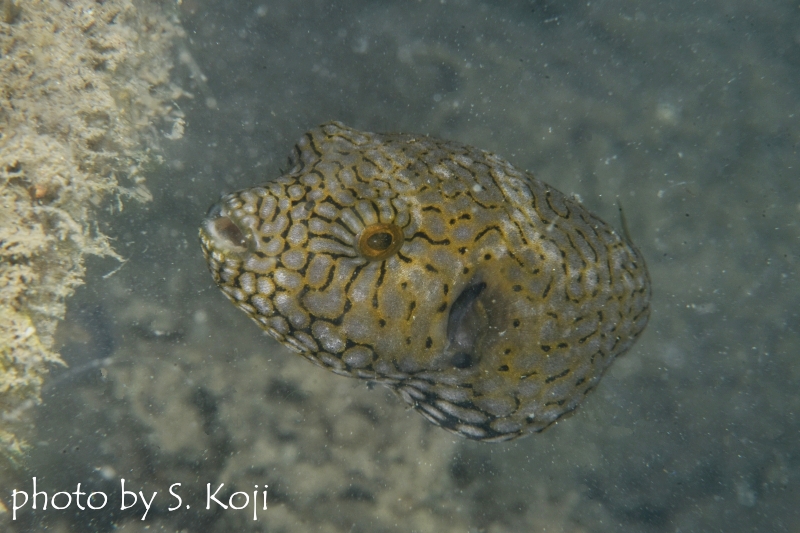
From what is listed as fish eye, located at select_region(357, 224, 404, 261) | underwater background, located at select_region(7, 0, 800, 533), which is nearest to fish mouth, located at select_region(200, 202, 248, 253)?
fish eye, located at select_region(357, 224, 404, 261)

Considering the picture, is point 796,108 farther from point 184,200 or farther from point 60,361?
point 60,361

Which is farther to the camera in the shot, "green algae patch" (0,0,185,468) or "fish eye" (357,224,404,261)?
"green algae patch" (0,0,185,468)

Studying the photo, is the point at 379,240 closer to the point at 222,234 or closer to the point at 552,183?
the point at 222,234

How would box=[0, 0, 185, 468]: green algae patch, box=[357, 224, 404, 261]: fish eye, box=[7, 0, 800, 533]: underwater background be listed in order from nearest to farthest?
box=[357, 224, 404, 261]: fish eye < box=[0, 0, 185, 468]: green algae patch < box=[7, 0, 800, 533]: underwater background

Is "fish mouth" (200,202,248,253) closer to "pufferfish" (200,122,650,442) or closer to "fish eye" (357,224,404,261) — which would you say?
"pufferfish" (200,122,650,442)

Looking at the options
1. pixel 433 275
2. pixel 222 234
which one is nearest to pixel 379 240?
pixel 433 275

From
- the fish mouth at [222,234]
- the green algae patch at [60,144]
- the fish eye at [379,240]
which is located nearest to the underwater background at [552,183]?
the green algae patch at [60,144]
